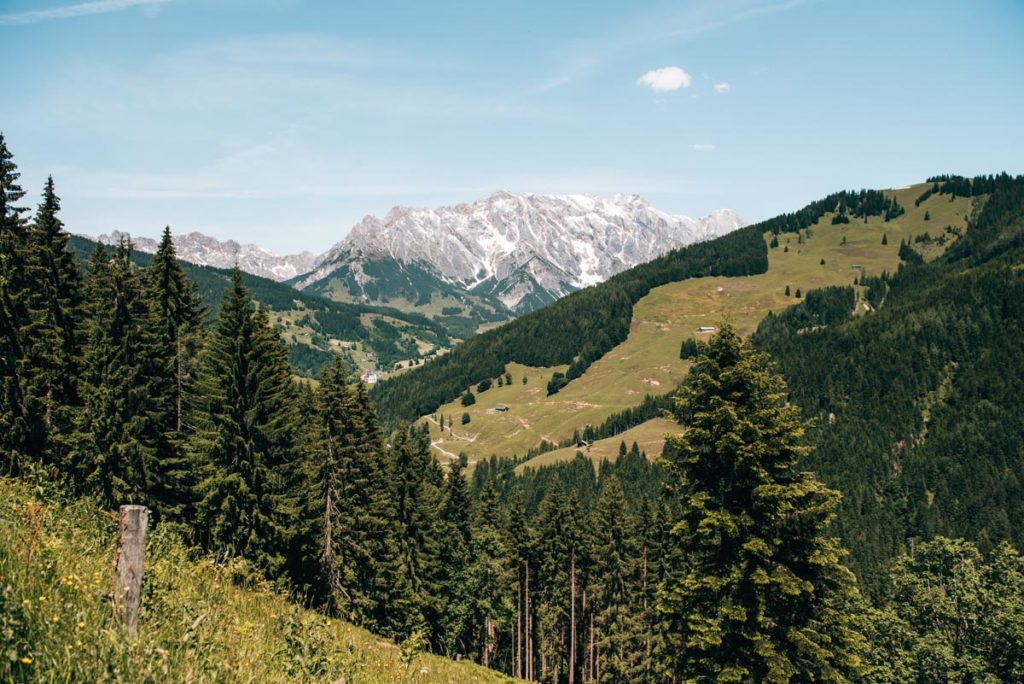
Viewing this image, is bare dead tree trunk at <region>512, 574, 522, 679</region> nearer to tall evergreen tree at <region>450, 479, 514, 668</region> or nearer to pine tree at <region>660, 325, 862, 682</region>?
tall evergreen tree at <region>450, 479, 514, 668</region>

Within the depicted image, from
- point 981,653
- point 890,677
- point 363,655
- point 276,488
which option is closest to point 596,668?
point 890,677

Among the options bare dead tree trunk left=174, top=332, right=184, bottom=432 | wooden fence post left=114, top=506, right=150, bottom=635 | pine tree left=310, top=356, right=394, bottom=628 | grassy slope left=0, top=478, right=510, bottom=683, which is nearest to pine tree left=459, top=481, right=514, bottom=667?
pine tree left=310, top=356, right=394, bottom=628

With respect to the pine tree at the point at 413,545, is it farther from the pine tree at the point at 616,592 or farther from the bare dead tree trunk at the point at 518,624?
the pine tree at the point at 616,592

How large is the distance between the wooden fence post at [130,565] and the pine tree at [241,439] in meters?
26.2

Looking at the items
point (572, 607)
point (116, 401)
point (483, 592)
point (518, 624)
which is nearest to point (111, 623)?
point (116, 401)

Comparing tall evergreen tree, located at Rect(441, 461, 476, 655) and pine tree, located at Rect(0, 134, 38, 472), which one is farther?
tall evergreen tree, located at Rect(441, 461, 476, 655)

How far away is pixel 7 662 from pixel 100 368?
3023cm

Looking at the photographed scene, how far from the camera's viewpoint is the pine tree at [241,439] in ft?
103

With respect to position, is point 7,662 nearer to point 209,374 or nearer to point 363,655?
point 363,655

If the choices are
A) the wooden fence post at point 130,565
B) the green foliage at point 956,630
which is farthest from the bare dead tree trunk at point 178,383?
the green foliage at point 956,630

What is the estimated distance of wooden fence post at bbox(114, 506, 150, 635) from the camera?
6.47 metres

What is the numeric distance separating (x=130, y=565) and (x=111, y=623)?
638mm

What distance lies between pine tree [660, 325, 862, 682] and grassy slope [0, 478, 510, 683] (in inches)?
421

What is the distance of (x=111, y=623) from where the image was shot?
6129 millimetres
